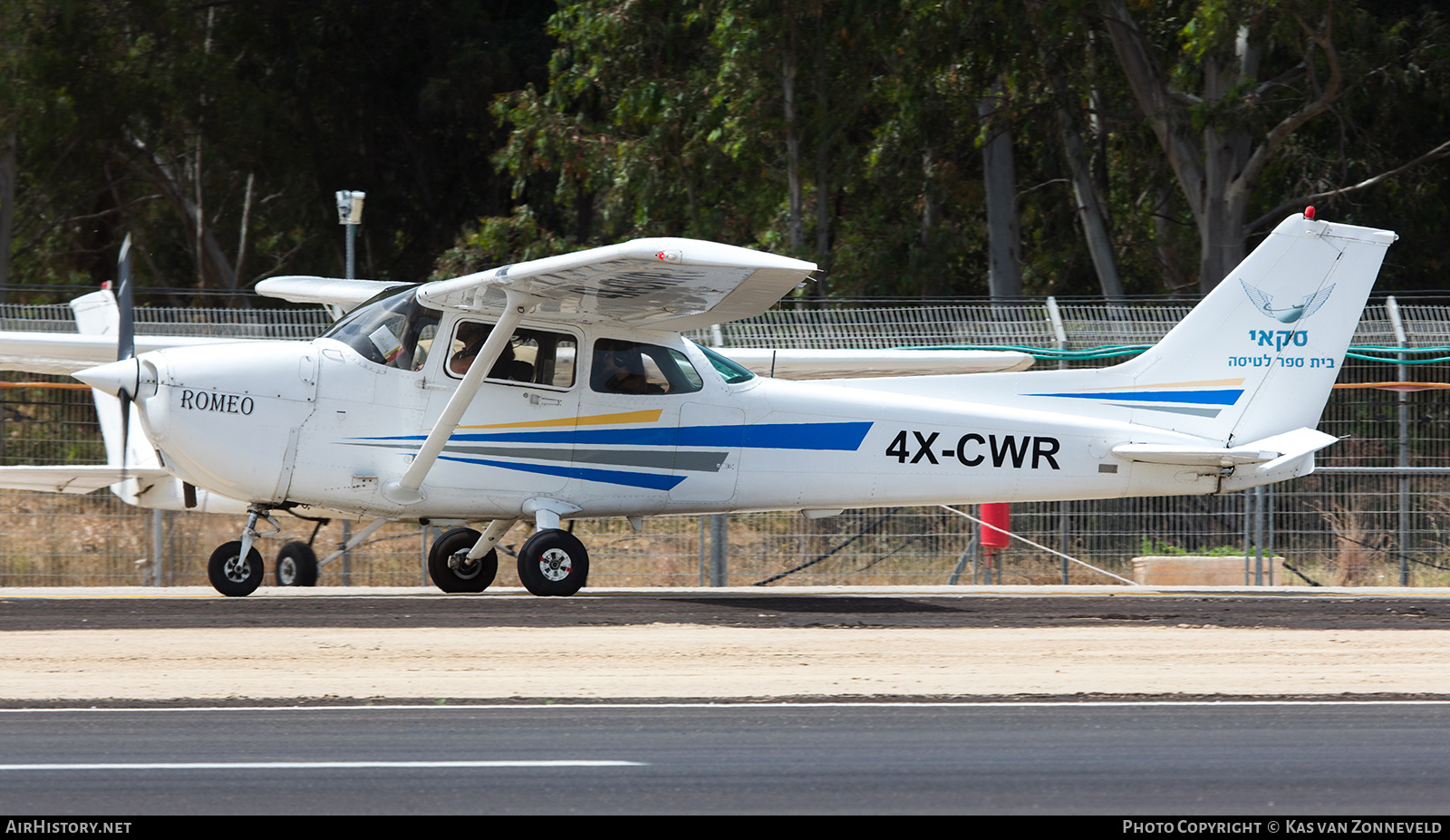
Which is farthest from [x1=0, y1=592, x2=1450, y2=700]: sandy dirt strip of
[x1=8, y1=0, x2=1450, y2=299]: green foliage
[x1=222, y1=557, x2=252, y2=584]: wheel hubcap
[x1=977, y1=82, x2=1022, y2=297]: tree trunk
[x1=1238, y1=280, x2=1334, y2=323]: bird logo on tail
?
[x1=977, y1=82, x2=1022, y2=297]: tree trunk

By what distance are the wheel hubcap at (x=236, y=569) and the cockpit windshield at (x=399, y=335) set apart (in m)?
1.85

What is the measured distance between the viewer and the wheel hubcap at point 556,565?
39.4 ft

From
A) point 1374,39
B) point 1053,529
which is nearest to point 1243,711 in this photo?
point 1053,529

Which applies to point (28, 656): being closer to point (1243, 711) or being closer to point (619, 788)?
point (619, 788)

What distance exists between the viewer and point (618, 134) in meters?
30.4

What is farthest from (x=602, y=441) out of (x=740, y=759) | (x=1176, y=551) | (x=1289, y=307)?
(x=1176, y=551)

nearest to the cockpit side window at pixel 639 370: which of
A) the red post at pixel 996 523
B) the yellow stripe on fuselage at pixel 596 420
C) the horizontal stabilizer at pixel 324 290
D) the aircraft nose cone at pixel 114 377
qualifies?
the yellow stripe on fuselage at pixel 596 420

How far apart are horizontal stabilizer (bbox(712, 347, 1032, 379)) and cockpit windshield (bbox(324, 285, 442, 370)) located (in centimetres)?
347

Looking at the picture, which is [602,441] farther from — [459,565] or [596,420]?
[459,565]

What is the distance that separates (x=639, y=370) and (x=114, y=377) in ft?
12.5

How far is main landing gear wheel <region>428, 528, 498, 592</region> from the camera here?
507 inches

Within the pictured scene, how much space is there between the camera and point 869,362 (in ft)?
47.8

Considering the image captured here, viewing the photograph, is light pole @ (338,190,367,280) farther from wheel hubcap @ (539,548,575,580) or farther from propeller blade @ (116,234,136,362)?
wheel hubcap @ (539,548,575,580)

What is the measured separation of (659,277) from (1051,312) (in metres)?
7.06
